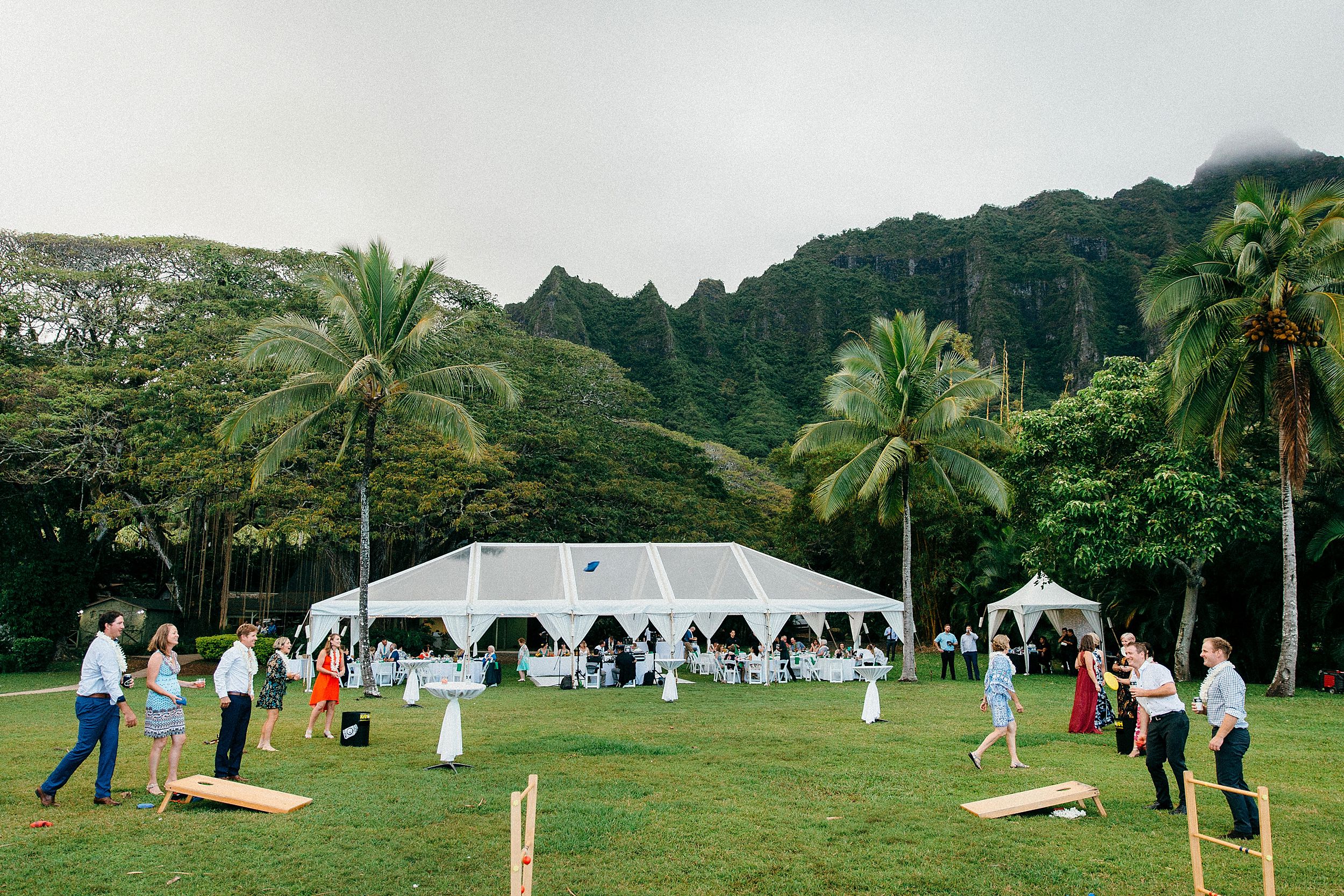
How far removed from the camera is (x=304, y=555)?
3612 cm

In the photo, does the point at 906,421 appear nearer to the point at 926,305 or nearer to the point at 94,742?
the point at 94,742

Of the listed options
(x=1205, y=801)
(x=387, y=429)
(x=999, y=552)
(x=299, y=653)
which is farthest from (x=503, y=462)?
(x=1205, y=801)

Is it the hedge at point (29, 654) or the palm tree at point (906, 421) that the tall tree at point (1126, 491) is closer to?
the palm tree at point (906, 421)

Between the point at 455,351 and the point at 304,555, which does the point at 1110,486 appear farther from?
the point at 304,555

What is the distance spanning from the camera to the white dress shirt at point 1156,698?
7055 mm

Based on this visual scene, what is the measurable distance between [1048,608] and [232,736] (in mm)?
20255

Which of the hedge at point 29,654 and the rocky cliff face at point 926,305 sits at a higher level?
the rocky cliff face at point 926,305

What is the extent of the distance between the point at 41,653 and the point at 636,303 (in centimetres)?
5615

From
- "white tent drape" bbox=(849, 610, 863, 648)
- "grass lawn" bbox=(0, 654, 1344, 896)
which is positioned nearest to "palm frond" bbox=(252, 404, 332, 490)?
"grass lawn" bbox=(0, 654, 1344, 896)

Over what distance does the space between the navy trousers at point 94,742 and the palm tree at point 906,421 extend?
15907 mm

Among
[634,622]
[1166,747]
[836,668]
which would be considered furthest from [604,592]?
[1166,747]

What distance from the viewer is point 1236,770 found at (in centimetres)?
631

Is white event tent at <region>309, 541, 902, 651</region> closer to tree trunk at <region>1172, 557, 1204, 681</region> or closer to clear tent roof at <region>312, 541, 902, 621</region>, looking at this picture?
clear tent roof at <region>312, 541, 902, 621</region>

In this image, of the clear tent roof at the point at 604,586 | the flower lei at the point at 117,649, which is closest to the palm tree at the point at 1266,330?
the clear tent roof at the point at 604,586
